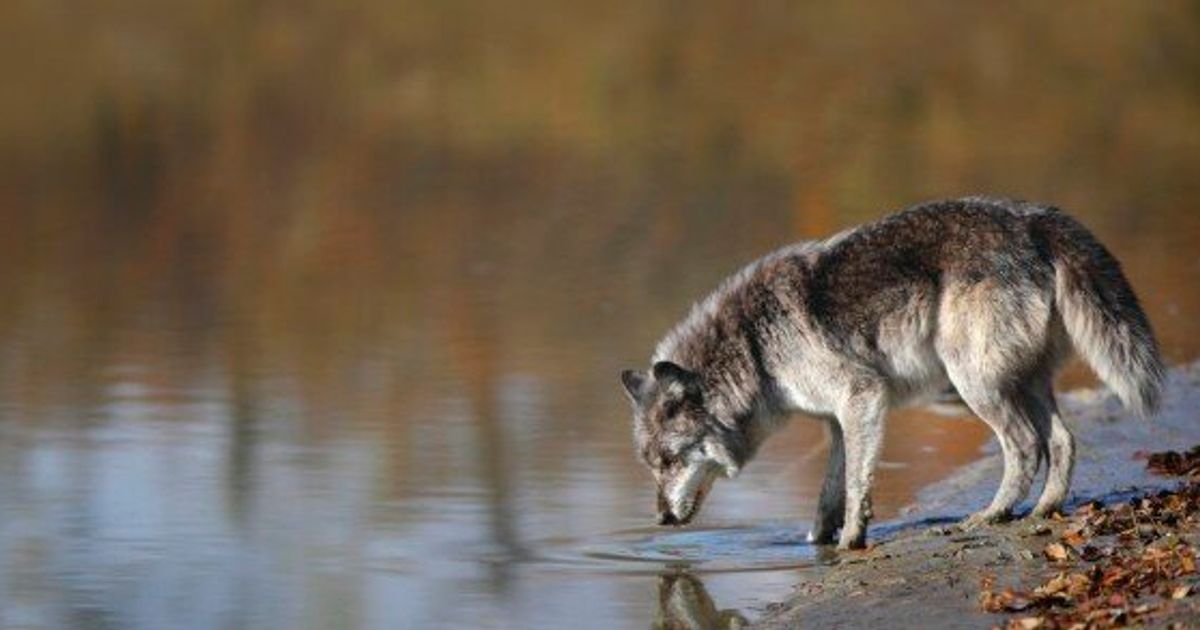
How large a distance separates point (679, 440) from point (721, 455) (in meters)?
0.20

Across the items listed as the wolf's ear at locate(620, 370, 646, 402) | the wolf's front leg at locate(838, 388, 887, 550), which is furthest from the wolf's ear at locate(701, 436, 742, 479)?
the wolf's front leg at locate(838, 388, 887, 550)

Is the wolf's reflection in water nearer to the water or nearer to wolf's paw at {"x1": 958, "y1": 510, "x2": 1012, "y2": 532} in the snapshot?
the water

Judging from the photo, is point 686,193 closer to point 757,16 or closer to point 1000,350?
point 1000,350

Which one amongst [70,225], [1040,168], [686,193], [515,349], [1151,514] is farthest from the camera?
[1040,168]

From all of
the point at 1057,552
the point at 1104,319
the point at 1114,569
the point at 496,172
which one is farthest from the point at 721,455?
the point at 496,172

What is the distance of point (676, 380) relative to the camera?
446 inches

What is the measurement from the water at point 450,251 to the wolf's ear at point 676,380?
2.34ft

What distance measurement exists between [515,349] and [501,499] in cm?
489

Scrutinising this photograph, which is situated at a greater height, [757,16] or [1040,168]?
[757,16]

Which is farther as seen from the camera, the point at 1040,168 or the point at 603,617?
the point at 1040,168

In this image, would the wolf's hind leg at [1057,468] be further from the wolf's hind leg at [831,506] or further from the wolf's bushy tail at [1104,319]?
the wolf's hind leg at [831,506]

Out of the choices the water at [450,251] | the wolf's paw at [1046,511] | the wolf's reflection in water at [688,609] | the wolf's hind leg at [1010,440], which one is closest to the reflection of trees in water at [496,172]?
the water at [450,251]

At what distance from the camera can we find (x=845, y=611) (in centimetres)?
934

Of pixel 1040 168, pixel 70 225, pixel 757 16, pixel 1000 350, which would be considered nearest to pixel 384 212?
pixel 70 225
